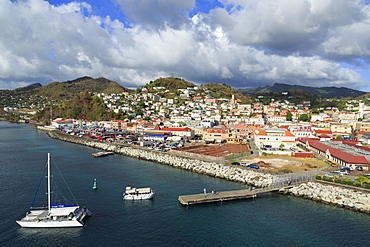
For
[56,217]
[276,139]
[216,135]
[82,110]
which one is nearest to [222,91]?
[82,110]

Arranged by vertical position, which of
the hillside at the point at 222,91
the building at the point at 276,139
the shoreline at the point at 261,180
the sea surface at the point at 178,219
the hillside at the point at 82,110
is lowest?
the sea surface at the point at 178,219

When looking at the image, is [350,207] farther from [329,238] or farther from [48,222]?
[48,222]

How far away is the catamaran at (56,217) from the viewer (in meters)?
13.8

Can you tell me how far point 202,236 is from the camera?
13000mm

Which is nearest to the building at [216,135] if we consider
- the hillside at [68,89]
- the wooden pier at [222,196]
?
the wooden pier at [222,196]

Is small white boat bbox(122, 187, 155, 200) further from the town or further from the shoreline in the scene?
the town

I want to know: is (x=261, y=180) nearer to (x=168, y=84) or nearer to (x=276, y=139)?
(x=276, y=139)

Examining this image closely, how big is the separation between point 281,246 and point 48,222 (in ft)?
40.2

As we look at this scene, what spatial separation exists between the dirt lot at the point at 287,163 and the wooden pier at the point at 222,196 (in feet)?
16.3

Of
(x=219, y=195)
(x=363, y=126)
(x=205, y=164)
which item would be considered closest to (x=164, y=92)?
(x=363, y=126)

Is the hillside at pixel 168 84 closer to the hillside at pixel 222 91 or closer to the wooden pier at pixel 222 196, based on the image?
the hillside at pixel 222 91

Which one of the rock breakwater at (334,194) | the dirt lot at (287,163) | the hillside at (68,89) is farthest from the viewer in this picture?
the hillside at (68,89)

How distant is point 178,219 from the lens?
580 inches

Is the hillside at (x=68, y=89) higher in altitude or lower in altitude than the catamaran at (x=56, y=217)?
higher
